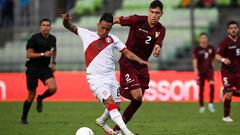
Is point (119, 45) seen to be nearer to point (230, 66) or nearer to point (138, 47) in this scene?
point (138, 47)

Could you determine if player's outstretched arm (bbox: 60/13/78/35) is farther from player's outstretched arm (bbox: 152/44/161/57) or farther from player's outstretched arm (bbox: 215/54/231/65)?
player's outstretched arm (bbox: 215/54/231/65)

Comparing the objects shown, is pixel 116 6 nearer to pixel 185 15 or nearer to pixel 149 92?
pixel 185 15

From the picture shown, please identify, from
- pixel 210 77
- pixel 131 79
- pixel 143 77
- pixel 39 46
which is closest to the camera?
pixel 131 79

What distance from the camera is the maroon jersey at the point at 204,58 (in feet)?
79.6

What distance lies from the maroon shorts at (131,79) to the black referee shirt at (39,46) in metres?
4.59

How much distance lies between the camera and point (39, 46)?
18.6 m

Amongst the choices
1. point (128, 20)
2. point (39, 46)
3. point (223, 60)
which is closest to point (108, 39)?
point (128, 20)

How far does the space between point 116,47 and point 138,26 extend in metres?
1.24

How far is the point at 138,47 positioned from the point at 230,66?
17.0ft

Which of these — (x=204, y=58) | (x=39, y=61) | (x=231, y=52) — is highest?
(x=231, y=52)

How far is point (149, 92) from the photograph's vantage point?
28.8 m

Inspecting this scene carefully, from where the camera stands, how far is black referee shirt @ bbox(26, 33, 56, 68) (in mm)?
18609

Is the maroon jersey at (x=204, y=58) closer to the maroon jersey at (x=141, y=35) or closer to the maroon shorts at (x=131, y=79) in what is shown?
the maroon shorts at (x=131, y=79)

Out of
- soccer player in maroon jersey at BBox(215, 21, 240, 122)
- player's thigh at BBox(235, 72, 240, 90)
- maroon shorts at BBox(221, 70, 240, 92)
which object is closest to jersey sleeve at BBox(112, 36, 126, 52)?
soccer player in maroon jersey at BBox(215, 21, 240, 122)
